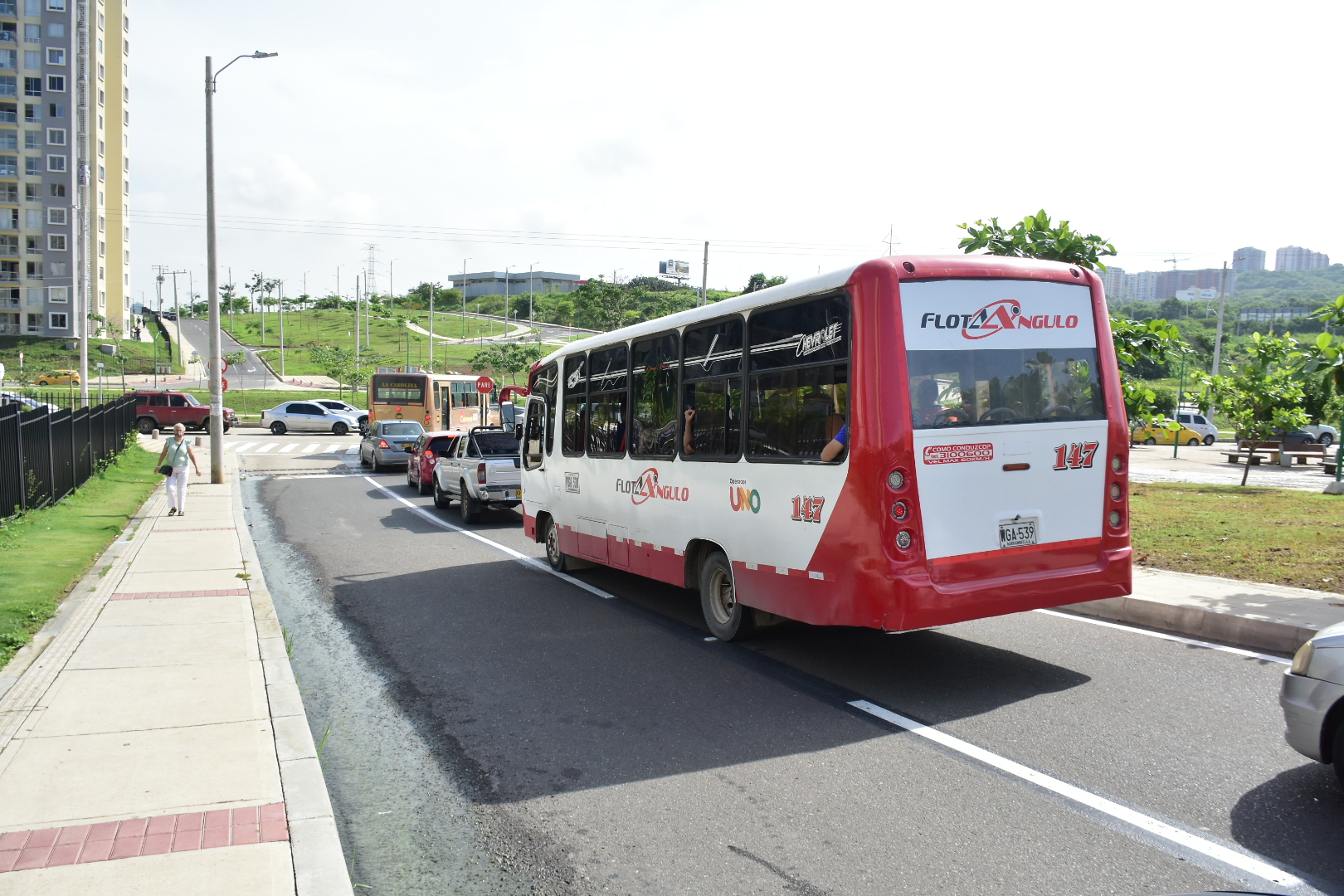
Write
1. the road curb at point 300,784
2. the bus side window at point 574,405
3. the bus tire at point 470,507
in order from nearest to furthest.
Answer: the road curb at point 300,784, the bus side window at point 574,405, the bus tire at point 470,507

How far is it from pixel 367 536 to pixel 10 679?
895 cm

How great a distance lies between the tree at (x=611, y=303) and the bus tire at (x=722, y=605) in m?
91.9

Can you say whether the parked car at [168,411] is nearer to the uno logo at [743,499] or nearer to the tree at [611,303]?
the uno logo at [743,499]

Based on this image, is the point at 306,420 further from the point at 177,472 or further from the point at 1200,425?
the point at 1200,425

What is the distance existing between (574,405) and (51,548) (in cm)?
746

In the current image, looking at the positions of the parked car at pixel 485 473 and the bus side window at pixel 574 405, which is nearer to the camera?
the bus side window at pixel 574 405

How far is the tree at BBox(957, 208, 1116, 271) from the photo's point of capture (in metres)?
14.0

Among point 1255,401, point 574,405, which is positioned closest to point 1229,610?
point 574,405

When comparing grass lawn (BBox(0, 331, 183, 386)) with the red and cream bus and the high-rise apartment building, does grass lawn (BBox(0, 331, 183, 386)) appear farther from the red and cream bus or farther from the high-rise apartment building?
the red and cream bus

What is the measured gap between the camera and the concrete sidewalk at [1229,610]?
26.2 ft

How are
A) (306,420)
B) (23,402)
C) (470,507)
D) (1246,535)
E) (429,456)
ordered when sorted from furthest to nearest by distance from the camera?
(306,420) → (23,402) → (429,456) → (470,507) → (1246,535)

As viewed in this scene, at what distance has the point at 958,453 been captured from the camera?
662 cm

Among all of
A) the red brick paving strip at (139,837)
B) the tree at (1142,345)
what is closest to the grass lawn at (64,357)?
the tree at (1142,345)

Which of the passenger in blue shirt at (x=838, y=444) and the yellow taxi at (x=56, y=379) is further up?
the yellow taxi at (x=56, y=379)
